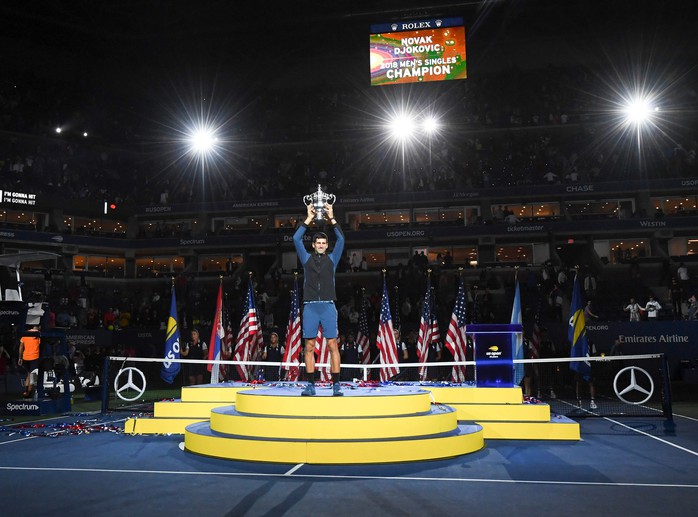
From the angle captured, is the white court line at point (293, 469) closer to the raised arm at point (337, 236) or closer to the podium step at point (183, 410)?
the raised arm at point (337, 236)

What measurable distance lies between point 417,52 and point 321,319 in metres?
30.0

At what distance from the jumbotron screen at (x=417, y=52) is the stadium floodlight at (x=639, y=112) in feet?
38.7

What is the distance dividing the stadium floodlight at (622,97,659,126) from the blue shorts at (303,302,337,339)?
35.8 metres

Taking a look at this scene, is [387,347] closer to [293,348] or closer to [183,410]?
[293,348]

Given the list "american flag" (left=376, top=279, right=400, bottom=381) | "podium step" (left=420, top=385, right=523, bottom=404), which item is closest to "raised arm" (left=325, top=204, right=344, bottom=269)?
"podium step" (left=420, top=385, right=523, bottom=404)

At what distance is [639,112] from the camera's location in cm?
3812

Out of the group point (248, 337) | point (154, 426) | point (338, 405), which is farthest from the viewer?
point (248, 337)

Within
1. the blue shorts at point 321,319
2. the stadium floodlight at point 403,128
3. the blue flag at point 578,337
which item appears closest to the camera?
the blue shorts at point 321,319

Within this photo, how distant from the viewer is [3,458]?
8727 millimetres

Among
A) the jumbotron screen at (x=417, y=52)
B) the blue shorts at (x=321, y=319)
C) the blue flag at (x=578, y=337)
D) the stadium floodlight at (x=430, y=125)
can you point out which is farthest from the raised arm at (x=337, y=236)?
the stadium floodlight at (x=430, y=125)

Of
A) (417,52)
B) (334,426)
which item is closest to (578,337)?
(334,426)

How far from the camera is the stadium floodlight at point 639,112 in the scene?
38.1 metres

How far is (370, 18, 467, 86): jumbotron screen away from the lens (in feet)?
115

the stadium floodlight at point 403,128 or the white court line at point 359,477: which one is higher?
the stadium floodlight at point 403,128
